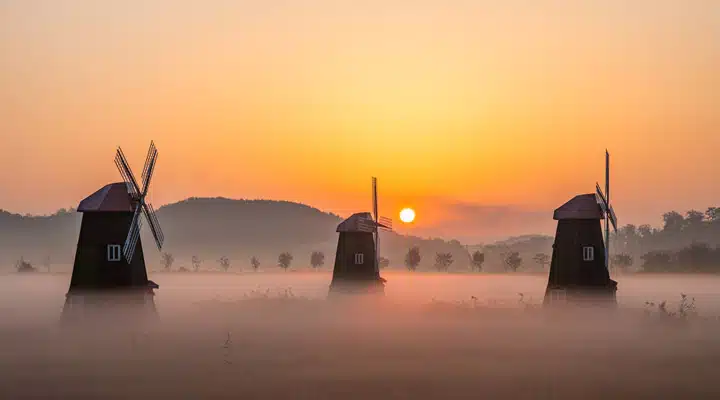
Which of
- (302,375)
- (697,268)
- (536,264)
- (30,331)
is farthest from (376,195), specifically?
Answer: (536,264)

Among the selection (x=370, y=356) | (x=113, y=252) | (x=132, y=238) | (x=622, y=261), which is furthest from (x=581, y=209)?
(x=622, y=261)

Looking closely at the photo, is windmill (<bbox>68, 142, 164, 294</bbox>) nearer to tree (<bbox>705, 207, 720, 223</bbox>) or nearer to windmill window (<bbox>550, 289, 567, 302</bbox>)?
windmill window (<bbox>550, 289, 567, 302</bbox>)

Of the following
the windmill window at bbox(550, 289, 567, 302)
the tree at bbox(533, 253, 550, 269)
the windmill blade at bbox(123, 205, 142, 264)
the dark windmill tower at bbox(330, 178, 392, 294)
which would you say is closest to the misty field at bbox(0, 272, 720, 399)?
the windmill window at bbox(550, 289, 567, 302)

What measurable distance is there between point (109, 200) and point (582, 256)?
73.9ft

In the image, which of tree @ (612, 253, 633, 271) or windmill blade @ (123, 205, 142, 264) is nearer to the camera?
windmill blade @ (123, 205, 142, 264)

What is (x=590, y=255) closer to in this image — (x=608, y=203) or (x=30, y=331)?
(x=608, y=203)

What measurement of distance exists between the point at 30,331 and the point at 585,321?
77.9 ft

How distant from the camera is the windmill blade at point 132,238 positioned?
129 feet

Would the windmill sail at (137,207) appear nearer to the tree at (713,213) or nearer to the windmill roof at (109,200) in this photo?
the windmill roof at (109,200)

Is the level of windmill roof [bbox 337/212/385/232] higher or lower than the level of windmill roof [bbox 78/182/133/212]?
higher

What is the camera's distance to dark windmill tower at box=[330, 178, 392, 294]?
185 ft

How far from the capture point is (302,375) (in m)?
24.7

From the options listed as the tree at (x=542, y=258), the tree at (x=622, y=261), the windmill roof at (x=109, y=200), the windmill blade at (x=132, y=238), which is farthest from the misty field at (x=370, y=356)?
the tree at (x=542, y=258)

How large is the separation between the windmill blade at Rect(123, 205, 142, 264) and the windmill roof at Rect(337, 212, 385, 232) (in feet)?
Result: 60.4
